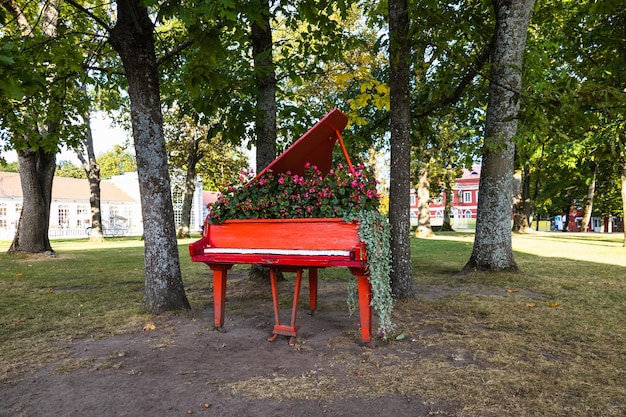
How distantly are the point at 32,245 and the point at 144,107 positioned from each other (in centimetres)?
1253

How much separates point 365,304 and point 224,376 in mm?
1588

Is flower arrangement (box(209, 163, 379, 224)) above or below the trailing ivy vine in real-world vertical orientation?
above

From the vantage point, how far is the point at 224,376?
146 inches

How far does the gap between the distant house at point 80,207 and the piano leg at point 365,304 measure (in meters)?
35.9

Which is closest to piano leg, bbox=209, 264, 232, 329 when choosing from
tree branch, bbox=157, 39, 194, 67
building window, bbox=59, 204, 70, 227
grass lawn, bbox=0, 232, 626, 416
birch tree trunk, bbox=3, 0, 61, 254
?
grass lawn, bbox=0, 232, 626, 416

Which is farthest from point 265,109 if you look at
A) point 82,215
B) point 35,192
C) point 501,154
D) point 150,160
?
point 82,215

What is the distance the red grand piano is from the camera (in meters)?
4.38

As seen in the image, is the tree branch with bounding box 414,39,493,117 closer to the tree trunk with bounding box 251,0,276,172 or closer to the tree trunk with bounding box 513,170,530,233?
the tree trunk with bounding box 251,0,276,172

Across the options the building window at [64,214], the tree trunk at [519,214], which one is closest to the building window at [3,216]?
the building window at [64,214]

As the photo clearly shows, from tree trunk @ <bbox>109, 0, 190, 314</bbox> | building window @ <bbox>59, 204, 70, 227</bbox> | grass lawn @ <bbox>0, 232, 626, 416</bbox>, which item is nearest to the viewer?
grass lawn @ <bbox>0, 232, 626, 416</bbox>

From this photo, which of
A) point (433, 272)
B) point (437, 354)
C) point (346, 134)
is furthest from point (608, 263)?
point (437, 354)

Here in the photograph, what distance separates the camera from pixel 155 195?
598 cm

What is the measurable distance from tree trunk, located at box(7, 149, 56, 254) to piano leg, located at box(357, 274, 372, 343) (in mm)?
14658

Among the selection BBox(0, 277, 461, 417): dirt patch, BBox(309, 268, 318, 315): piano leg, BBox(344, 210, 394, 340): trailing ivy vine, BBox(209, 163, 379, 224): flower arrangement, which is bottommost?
BBox(0, 277, 461, 417): dirt patch
